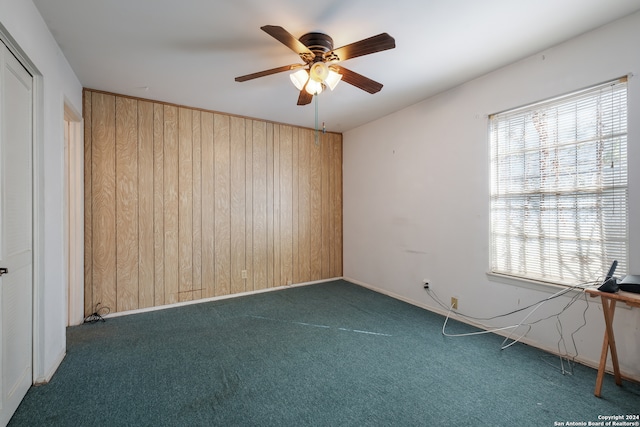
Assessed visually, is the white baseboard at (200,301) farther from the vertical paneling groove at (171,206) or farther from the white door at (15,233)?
the white door at (15,233)

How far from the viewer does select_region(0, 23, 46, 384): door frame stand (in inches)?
75.7

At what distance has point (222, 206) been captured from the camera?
3.95 meters

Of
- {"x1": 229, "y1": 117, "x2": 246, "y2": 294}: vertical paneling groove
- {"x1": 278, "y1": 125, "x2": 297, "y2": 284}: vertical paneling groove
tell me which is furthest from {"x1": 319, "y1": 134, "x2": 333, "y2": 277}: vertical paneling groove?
{"x1": 229, "y1": 117, "x2": 246, "y2": 294}: vertical paneling groove

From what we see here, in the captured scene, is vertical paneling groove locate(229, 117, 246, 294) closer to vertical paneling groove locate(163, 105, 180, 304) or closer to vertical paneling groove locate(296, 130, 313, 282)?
vertical paneling groove locate(163, 105, 180, 304)

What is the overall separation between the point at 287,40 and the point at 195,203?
2585 millimetres

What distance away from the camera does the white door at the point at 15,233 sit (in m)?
1.57

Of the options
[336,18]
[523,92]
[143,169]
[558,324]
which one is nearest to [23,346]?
[143,169]

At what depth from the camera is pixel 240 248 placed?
4.10m

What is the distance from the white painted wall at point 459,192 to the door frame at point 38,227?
11.9 feet

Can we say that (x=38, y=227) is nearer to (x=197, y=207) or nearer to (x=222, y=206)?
(x=197, y=207)

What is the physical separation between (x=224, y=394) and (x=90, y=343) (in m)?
1.66

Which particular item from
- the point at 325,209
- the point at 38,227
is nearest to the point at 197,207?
the point at 38,227

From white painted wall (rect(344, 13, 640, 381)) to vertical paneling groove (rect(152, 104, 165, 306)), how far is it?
2848 mm

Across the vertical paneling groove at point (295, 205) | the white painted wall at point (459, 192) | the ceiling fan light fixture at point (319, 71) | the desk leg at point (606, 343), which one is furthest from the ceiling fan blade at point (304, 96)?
the desk leg at point (606, 343)
